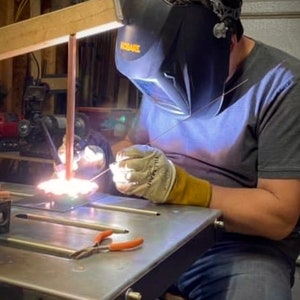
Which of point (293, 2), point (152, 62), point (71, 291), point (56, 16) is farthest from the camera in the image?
point (293, 2)

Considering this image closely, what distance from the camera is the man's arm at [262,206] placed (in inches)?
47.6

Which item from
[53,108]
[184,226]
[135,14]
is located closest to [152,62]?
[135,14]

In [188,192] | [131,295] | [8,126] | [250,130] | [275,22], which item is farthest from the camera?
[8,126]

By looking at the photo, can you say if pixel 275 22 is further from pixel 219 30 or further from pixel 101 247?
pixel 101 247

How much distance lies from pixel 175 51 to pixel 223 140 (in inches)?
15.5

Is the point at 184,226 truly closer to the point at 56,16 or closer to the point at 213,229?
the point at 213,229

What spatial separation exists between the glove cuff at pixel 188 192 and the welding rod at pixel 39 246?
16.2 inches

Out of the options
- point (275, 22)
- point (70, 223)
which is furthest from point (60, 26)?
point (275, 22)

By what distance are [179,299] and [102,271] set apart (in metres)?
0.61

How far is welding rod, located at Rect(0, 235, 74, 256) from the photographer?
0.79 m

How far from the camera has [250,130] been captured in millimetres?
1337

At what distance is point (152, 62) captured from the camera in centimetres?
106

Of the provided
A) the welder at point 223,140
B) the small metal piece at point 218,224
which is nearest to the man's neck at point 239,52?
the welder at point 223,140

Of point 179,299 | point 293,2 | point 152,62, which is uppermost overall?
point 293,2
